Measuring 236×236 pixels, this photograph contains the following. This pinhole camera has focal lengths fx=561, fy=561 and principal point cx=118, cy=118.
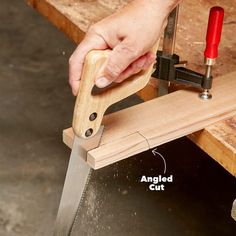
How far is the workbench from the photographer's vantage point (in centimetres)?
120

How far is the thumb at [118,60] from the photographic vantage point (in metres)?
0.99

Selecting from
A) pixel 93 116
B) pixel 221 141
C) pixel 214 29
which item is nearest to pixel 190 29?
pixel 214 29

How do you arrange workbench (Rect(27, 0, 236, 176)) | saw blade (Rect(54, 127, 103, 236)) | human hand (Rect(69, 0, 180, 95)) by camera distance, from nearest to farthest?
human hand (Rect(69, 0, 180, 95)) → saw blade (Rect(54, 127, 103, 236)) → workbench (Rect(27, 0, 236, 176))

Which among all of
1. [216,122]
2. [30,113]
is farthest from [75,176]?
[30,113]

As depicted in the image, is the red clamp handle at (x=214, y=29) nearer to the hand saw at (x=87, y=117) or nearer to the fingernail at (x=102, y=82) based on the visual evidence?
the hand saw at (x=87, y=117)

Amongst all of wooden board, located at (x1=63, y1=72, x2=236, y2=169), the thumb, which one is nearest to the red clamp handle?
wooden board, located at (x1=63, y1=72, x2=236, y2=169)

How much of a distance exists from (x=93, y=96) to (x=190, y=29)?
599 mm

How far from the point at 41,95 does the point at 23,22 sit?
0.70m

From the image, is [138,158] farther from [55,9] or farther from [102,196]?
[55,9]

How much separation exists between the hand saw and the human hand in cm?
2

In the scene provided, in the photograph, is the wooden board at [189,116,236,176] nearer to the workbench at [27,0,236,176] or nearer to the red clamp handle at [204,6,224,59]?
the workbench at [27,0,236,176]

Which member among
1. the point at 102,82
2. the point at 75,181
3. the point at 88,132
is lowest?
the point at 75,181

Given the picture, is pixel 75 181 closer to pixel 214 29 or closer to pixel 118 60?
pixel 118 60

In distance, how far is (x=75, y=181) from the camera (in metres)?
1.15
